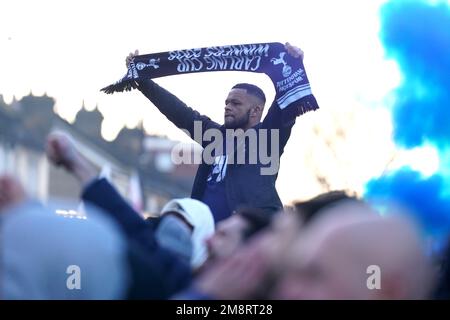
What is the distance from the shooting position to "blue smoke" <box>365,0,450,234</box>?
7328 millimetres

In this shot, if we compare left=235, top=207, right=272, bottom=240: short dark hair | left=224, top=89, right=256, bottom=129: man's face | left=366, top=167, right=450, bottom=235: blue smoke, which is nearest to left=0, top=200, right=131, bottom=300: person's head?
left=235, top=207, right=272, bottom=240: short dark hair

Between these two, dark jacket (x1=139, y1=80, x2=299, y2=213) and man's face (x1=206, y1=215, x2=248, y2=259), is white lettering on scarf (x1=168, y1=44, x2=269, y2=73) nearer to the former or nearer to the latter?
dark jacket (x1=139, y1=80, x2=299, y2=213)

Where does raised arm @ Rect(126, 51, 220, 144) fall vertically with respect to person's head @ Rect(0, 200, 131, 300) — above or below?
above

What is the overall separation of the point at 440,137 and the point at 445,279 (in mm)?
3227

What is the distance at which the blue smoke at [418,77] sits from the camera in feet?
24.0

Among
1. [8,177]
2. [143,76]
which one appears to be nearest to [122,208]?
[8,177]

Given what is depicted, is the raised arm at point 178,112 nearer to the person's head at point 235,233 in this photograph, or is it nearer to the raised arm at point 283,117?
the raised arm at point 283,117

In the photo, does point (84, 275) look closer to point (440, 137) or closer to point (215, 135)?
point (215, 135)

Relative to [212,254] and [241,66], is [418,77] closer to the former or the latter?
[241,66]

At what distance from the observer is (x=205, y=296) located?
3.11m

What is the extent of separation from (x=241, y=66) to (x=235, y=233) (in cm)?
310

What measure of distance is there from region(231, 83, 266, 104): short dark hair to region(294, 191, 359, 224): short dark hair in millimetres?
2921

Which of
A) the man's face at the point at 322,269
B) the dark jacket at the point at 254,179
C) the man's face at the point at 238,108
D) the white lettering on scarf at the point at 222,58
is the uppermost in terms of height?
the white lettering on scarf at the point at 222,58

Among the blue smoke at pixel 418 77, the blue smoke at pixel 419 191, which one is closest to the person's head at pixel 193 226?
the blue smoke at pixel 419 191
